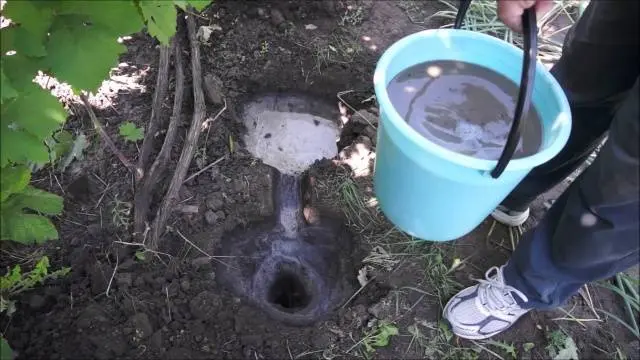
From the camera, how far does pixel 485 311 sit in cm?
198

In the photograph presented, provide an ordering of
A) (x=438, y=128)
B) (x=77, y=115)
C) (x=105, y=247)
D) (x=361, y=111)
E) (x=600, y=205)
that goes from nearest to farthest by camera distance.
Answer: (x=600, y=205)
(x=438, y=128)
(x=105, y=247)
(x=77, y=115)
(x=361, y=111)

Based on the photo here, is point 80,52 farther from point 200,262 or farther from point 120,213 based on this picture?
point 200,262

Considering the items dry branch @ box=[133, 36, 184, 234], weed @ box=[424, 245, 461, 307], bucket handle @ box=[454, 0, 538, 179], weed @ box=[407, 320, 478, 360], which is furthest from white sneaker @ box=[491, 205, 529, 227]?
dry branch @ box=[133, 36, 184, 234]

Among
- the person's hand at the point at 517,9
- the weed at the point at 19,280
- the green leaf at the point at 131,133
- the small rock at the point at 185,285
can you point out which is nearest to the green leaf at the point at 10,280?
the weed at the point at 19,280

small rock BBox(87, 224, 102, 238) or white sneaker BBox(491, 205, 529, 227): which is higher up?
small rock BBox(87, 224, 102, 238)

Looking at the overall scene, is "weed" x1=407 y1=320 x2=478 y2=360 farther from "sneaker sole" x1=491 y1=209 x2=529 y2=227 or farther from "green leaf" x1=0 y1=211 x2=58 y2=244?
"green leaf" x1=0 y1=211 x2=58 y2=244

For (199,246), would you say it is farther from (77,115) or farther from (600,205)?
(600,205)

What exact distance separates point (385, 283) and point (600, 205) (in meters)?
0.89

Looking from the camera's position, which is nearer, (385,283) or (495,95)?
(495,95)

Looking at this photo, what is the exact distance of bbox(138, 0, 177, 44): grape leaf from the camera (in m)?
1.54

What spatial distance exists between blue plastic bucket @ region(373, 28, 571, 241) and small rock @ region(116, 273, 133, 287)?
3.26ft

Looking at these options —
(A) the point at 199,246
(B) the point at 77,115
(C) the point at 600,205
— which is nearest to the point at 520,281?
(C) the point at 600,205

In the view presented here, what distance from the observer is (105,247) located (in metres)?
2.04

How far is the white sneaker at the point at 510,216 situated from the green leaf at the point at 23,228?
69.6 inches
